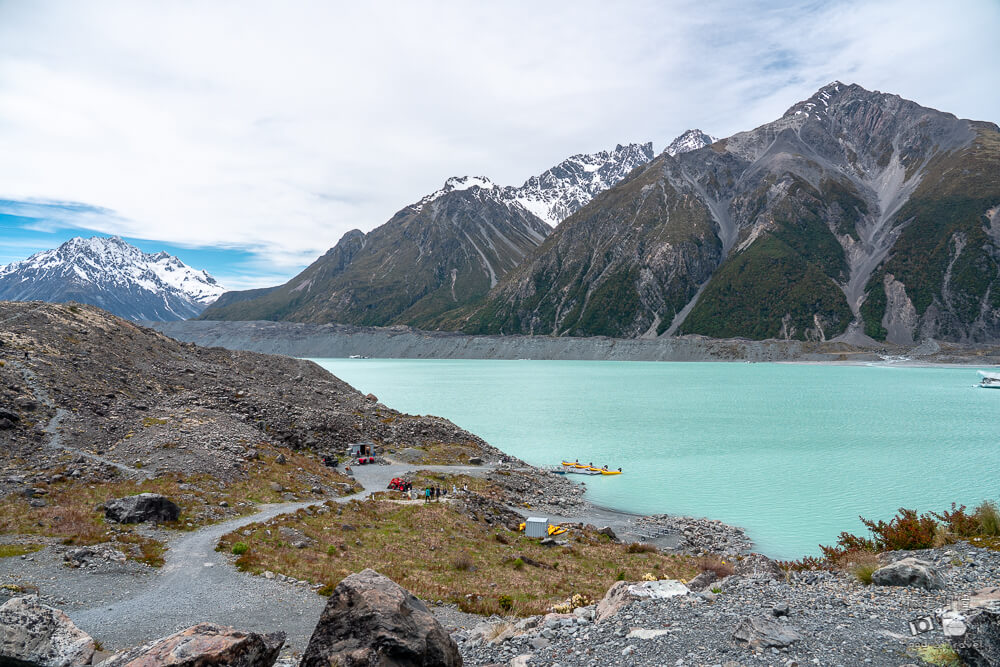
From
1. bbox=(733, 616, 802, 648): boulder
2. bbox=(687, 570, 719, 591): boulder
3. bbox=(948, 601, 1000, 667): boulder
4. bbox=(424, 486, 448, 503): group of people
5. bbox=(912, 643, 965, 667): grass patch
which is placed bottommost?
bbox=(424, 486, 448, 503): group of people

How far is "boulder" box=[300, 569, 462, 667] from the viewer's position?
912cm

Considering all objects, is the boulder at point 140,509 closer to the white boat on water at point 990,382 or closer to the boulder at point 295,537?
the boulder at point 295,537

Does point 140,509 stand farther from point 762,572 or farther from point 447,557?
point 762,572

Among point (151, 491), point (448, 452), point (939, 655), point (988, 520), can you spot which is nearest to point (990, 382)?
point (448, 452)

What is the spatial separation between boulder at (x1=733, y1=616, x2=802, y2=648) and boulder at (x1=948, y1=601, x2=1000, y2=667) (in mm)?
2584

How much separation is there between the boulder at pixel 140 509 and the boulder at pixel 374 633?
20.4m

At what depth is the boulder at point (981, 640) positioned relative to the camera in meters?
8.26

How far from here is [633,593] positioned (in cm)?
1367

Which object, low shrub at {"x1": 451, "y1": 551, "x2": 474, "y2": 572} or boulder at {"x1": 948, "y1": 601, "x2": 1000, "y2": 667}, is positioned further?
low shrub at {"x1": 451, "y1": 551, "x2": 474, "y2": 572}

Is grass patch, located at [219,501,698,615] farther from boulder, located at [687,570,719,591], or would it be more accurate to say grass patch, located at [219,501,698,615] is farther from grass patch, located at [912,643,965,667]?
grass patch, located at [912,643,965,667]

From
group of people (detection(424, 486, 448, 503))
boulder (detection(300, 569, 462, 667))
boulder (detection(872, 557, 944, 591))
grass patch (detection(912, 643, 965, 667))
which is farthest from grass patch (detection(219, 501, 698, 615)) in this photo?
grass patch (detection(912, 643, 965, 667))

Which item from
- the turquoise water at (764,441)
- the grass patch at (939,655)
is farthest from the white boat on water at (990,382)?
the grass patch at (939,655)

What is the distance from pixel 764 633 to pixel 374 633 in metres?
7.50

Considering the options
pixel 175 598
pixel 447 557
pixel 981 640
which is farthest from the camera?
pixel 447 557
